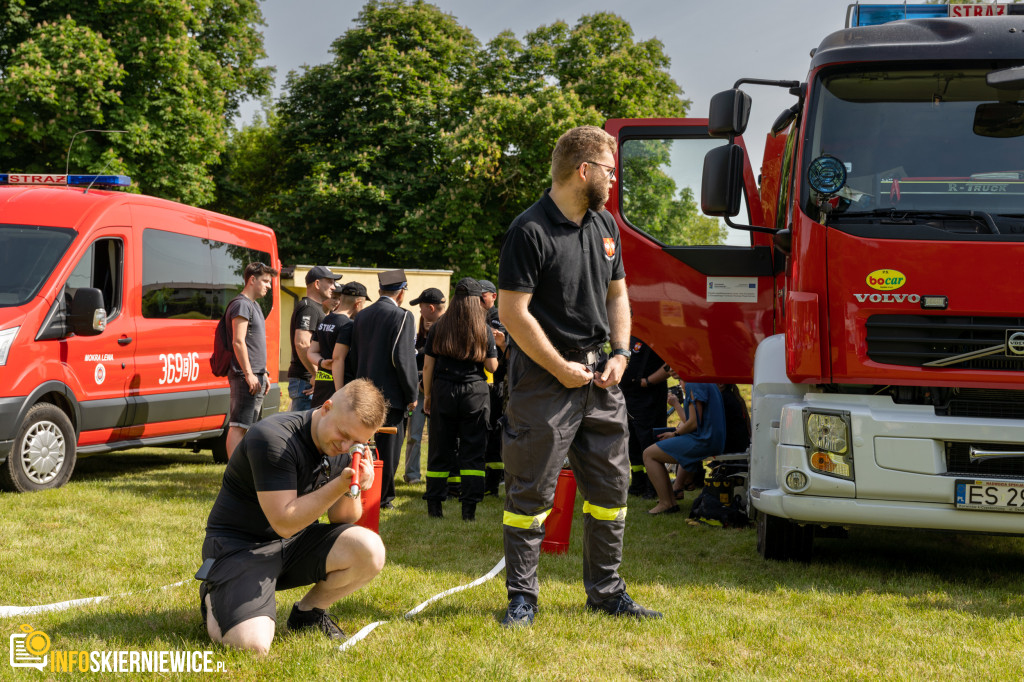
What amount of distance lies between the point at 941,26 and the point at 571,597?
3833 mm

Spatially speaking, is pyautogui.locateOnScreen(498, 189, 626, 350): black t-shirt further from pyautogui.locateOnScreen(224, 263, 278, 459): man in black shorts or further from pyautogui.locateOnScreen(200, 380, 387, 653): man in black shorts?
pyautogui.locateOnScreen(224, 263, 278, 459): man in black shorts

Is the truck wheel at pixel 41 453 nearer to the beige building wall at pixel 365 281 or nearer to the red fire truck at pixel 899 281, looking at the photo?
the red fire truck at pixel 899 281

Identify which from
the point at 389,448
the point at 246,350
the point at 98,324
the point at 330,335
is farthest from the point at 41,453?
the point at 389,448

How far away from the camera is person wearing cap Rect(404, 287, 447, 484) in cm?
855

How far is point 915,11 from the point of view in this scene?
20.3 ft

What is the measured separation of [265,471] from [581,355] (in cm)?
153

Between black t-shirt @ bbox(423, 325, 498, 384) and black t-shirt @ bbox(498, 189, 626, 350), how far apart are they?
136 inches

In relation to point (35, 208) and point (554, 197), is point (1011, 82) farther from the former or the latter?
point (35, 208)

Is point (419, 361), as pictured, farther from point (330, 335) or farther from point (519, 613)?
point (519, 613)

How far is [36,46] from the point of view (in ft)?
70.7

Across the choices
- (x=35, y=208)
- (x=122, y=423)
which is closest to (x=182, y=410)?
(x=122, y=423)

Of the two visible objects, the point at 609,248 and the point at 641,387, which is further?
the point at 641,387

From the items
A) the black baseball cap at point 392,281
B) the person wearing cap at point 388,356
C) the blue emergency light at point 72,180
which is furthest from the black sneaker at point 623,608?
the blue emergency light at point 72,180

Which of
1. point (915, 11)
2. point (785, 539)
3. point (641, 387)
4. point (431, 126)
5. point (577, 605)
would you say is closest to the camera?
point (577, 605)
